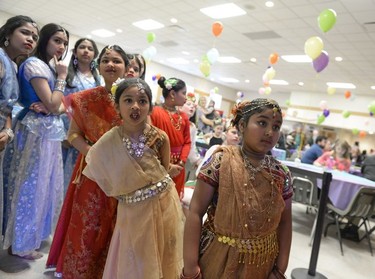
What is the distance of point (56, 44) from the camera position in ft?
6.57

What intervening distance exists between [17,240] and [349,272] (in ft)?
9.43

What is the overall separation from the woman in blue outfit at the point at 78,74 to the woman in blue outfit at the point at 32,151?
27 cm

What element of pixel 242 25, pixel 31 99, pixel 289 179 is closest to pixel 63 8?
pixel 242 25

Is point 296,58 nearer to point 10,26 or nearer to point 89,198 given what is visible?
point 10,26

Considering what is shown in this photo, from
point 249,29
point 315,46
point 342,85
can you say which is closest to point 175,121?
point 315,46

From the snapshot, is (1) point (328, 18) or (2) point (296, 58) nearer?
(1) point (328, 18)

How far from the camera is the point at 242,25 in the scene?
6445 mm

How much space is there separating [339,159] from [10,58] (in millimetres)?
4805

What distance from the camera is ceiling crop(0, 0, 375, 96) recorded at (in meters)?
5.29

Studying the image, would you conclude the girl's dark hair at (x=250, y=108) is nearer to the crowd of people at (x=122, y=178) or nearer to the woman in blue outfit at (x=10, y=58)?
the crowd of people at (x=122, y=178)

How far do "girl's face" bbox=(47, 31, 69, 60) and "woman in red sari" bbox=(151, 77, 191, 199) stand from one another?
2.44 feet

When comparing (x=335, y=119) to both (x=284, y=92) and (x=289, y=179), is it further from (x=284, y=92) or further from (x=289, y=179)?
(x=289, y=179)

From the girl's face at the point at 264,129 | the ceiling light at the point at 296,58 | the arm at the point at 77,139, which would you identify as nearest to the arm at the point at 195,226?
the girl's face at the point at 264,129

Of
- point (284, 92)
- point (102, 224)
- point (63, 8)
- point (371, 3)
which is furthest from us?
point (284, 92)
